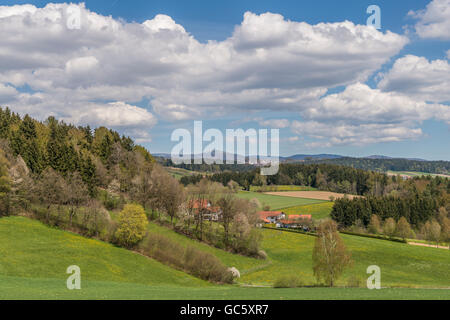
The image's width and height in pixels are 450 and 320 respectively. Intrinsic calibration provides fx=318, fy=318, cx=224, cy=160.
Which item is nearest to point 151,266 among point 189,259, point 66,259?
point 189,259

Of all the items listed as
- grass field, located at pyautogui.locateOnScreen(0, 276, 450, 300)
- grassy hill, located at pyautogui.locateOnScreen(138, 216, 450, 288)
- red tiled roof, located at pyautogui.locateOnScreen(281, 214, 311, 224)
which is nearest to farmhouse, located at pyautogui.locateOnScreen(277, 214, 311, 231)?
red tiled roof, located at pyautogui.locateOnScreen(281, 214, 311, 224)

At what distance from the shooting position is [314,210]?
13762 cm

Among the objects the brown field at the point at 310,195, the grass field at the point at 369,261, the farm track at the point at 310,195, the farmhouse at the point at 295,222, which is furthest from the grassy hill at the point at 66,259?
the brown field at the point at 310,195

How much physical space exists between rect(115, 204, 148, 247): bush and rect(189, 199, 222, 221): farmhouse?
22187mm

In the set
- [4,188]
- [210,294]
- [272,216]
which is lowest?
[272,216]

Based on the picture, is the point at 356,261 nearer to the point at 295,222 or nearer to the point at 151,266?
the point at 295,222

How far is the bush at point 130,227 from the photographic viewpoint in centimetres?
6138

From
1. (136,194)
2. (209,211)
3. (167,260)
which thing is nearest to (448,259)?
(209,211)

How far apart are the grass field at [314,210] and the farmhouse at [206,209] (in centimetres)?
5480

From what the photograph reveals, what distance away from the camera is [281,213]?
5143 inches

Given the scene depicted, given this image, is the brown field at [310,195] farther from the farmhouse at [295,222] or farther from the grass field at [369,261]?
the grass field at [369,261]

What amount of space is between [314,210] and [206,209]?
68.6 meters
